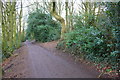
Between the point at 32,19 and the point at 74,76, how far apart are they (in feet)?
62.0

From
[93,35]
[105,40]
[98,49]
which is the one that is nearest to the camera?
[105,40]

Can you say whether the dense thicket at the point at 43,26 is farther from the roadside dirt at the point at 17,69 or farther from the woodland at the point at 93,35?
the roadside dirt at the point at 17,69

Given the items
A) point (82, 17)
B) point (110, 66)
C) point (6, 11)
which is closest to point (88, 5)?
point (82, 17)

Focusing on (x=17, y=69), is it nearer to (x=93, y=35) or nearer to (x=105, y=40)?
(x=93, y=35)

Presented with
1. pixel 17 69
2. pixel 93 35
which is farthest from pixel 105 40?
pixel 17 69

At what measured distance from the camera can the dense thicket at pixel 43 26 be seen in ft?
66.1

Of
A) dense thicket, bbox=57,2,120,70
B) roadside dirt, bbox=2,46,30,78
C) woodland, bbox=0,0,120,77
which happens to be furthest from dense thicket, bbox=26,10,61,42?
dense thicket, bbox=57,2,120,70

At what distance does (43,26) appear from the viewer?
2061 centimetres

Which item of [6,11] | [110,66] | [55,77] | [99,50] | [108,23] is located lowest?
[55,77]

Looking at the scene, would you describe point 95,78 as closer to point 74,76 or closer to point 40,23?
point 74,76

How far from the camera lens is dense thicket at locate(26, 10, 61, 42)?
20133 mm

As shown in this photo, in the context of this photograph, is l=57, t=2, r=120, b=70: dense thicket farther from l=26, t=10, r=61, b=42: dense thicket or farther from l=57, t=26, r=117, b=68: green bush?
Result: l=26, t=10, r=61, b=42: dense thicket

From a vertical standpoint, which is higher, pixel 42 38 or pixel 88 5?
pixel 88 5

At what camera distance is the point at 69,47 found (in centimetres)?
940
